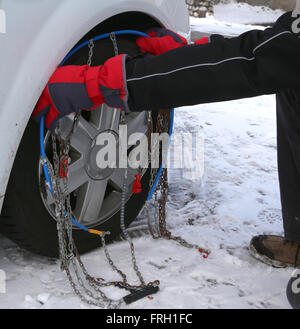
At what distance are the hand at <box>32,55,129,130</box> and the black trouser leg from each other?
2.26ft

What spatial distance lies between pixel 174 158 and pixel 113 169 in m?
1.20

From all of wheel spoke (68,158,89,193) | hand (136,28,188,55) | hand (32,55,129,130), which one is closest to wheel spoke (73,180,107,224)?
wheel spoke (68,158,89,193)

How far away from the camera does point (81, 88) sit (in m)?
1.40

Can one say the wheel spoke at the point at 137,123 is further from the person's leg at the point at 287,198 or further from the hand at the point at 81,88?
the person's leg at the point at 287,198

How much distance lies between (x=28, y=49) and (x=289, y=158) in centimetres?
115

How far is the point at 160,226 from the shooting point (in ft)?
6.51

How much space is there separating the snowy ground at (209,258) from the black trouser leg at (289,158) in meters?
0.22

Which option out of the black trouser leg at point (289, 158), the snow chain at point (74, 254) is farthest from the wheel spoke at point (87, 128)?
the black trouser leg at point (289, 158)

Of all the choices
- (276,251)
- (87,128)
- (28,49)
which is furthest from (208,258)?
(28,49)

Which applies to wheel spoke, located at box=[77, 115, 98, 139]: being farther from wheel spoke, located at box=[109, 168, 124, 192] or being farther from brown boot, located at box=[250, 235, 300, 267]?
brown boot, located at box=[250, 235, 300, 267]

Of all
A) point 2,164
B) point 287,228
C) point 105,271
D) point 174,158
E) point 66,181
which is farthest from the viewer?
point 174,158

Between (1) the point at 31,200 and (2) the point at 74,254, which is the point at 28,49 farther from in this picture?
(2) the point at 74,254
